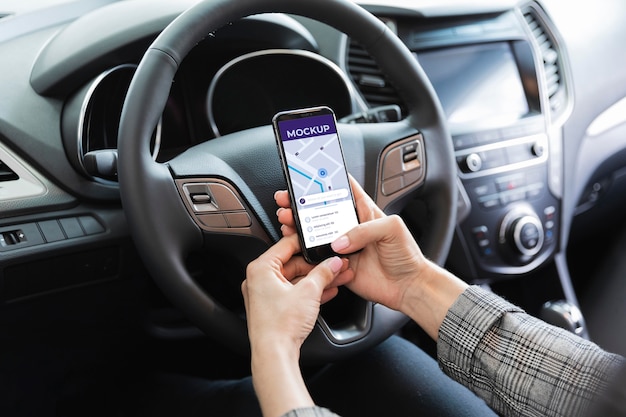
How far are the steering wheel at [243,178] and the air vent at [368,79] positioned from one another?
0.29 meters

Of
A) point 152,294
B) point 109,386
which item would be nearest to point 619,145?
point 152,294

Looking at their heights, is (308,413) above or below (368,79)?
below

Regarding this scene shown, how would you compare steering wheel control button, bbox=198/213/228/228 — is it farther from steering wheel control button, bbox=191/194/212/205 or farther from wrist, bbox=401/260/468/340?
wrist, bbox=401/260/468/340

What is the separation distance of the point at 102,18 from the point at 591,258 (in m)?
1.39

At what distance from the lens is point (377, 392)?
94cm

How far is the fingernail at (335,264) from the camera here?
810 mm

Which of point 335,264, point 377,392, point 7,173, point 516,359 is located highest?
point 7,173

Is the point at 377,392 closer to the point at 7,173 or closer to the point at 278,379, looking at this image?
the point at 278,379

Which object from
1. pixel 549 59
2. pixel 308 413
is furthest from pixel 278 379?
pixel 549 59

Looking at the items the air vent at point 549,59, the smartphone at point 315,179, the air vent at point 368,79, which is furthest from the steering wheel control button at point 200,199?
the air vent at point 549,59

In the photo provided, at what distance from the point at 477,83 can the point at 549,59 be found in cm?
18

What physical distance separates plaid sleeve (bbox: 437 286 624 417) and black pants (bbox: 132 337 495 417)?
0.29 ft

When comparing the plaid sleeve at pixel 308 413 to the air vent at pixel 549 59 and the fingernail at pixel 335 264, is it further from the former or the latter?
the air vent at pixel 549 59

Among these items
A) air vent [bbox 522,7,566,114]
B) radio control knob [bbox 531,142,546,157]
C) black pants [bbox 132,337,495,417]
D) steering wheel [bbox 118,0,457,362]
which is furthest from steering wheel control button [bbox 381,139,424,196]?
air vent [bbox 522,7,566,114]
